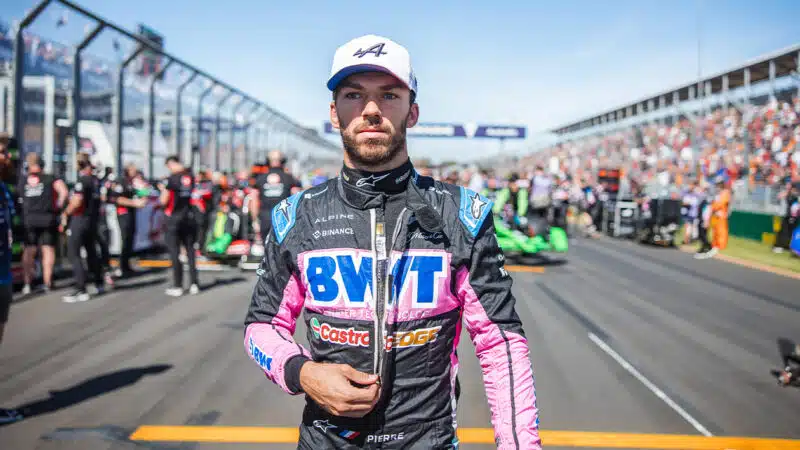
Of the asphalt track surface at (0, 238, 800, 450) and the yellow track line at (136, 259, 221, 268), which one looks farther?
the yellow track line at (136, 259, 221, 268)

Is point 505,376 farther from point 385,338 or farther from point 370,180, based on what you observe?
point 370,180

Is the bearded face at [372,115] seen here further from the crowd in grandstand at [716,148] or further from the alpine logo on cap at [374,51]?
the crowd in grandstand at [716,148]

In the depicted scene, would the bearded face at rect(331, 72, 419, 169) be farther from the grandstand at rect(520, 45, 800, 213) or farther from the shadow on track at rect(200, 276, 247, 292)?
the grandstand at rect(520, 45, 800, 213)

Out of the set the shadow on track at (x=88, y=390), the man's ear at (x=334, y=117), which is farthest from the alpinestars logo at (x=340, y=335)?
the shadow on track at (x=88, y=390)

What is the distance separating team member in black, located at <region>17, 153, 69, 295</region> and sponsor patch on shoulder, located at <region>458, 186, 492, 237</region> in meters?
8.26

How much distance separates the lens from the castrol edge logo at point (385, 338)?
1.63 meters

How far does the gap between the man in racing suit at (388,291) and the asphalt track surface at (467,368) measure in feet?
7.96

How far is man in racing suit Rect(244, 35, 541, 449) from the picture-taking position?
1613 millimetres

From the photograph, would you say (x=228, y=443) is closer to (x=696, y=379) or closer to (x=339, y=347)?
(x=339, y=347)

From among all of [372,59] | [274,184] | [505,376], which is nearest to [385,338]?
[505,376]

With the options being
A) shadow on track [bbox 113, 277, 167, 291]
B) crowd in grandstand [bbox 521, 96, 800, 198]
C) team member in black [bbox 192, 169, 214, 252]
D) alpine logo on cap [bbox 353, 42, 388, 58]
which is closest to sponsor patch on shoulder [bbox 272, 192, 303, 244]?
alpine logo on cap [bbox 353, 42, 388, 58]

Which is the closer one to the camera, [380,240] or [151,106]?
[380,240]

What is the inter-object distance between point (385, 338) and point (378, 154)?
1.59ft

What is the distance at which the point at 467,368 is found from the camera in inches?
218
